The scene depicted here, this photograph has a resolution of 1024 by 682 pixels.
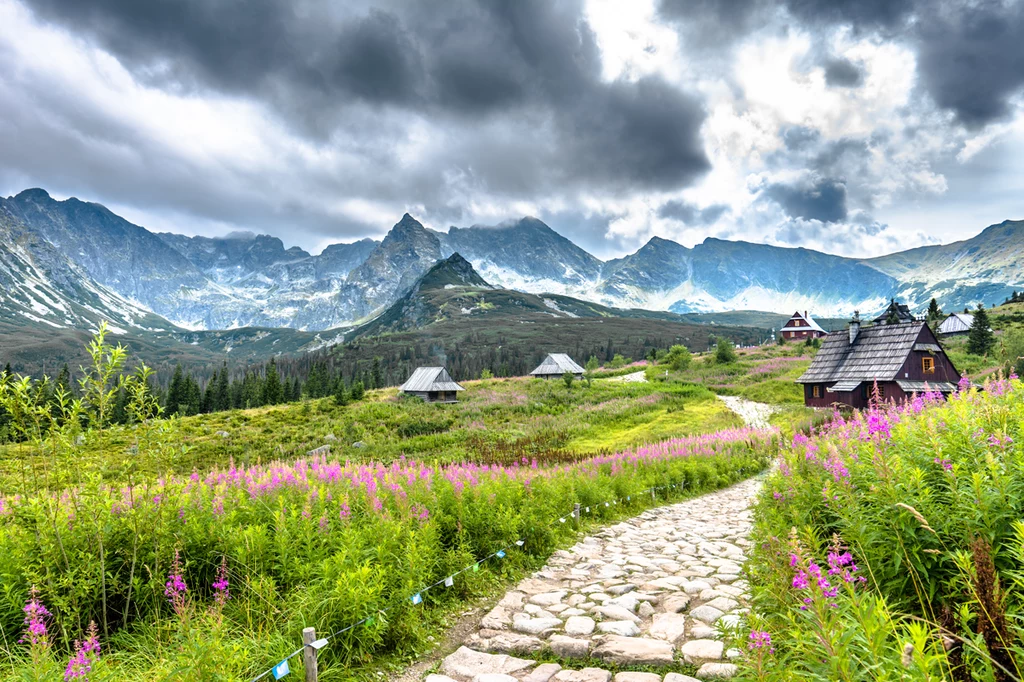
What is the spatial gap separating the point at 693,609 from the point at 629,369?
204ft

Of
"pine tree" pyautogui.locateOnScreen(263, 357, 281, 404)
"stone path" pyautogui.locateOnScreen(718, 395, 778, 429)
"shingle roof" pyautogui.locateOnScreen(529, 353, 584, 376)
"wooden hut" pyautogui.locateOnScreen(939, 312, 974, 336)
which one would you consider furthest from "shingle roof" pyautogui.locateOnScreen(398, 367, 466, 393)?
"wooden hut" pyautogui.locateOnScreen(939, 312, 974, 336)

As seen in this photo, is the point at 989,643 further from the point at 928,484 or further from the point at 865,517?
the point at 928,484

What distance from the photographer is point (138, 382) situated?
5.88 metres

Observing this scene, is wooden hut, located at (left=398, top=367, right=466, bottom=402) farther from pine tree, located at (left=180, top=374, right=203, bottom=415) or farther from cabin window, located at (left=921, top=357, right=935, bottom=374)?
pine tree, located at (left=180, top=374, right=203, bottom=415)

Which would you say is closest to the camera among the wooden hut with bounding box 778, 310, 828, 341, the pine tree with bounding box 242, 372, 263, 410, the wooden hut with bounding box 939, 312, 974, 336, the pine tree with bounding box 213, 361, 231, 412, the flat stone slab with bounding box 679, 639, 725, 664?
the flat stone slab with bounding box 679, 639, 725, 664

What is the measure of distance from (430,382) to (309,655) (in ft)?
155

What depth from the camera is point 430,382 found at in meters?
50.8

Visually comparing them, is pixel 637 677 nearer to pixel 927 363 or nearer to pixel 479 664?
pixel 479 664

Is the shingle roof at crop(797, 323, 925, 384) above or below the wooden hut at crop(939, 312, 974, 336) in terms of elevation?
below

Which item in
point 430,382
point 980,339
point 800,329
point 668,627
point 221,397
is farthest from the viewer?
point 800,329

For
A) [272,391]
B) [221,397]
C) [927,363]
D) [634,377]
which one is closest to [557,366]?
[634,377]

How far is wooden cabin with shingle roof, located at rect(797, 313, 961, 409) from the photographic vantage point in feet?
112

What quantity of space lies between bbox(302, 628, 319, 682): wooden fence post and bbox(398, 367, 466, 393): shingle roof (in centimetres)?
4612

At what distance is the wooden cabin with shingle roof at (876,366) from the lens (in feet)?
112
